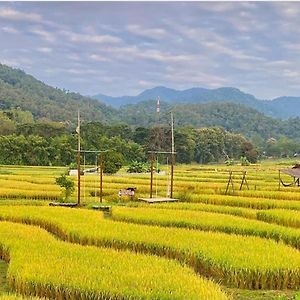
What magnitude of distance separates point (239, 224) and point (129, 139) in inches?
2573

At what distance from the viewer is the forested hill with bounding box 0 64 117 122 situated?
13150 centimetres

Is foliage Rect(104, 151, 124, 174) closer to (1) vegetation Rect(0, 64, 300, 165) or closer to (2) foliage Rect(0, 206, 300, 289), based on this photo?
(1) vegetation Rect(0, 64, 300, 165)

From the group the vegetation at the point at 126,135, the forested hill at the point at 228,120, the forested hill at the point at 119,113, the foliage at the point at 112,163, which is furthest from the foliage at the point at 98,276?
the forested hill at the point at 228,120

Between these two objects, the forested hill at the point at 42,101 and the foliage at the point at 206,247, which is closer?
the foliage at the point at 206,247

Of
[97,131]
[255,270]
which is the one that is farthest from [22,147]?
[255,270]

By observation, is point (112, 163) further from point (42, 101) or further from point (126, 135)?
point (42, 101)

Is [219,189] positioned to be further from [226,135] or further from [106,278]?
[226,135]

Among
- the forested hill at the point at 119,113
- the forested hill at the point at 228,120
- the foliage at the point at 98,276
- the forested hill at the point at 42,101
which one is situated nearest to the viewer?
the foliage at the point at 98,276

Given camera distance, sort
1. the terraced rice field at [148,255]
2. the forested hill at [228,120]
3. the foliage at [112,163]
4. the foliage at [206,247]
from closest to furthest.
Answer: the terraced rice field at [148,255] < the foliage at [206,247] < the foliage at [112,163] < the forested hill at [228,120]

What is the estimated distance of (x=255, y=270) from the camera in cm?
1072

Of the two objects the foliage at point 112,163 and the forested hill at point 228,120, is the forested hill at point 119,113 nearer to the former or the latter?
the forested hill at point 228,120

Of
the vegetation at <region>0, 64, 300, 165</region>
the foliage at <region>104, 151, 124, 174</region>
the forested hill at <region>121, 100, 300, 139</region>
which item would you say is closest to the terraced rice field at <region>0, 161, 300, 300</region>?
the foliage at <region>104, 151, 124, 174</region>

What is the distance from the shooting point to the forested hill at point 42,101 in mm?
131500

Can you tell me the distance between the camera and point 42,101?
150 m
